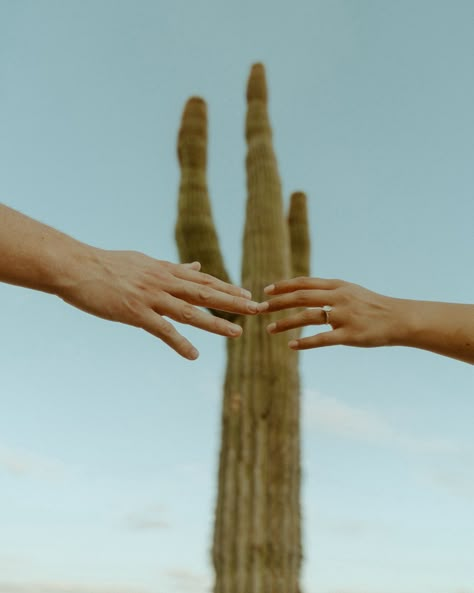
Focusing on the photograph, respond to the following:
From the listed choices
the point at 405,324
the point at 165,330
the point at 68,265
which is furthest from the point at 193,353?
the point at 405,324

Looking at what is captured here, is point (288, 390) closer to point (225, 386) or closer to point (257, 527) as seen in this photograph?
point (225, 386)

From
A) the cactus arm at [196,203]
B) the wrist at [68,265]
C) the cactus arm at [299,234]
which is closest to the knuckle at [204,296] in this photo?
the wrist at [68,265]

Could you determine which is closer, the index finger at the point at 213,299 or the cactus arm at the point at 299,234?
the index finger at the point at 213,299

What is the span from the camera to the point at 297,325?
271cm

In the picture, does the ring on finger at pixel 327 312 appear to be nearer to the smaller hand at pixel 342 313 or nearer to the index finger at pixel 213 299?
the smaller hand at pixel 342 313

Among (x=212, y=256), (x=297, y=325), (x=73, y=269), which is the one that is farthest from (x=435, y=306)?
(x=212, y=256)

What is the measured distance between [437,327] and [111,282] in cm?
113

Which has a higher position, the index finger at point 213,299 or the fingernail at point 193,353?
the index finger at point 213,299

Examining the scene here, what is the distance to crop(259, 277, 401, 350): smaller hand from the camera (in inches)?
101

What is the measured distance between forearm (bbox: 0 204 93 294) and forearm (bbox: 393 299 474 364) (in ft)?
3.69

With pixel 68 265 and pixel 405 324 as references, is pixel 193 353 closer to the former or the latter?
pixel 68 265

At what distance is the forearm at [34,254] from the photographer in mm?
2336

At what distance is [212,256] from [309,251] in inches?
65.8

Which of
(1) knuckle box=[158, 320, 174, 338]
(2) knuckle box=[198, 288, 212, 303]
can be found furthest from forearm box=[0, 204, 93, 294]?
(2) knuckle box=[198, 288, 212, 303]
